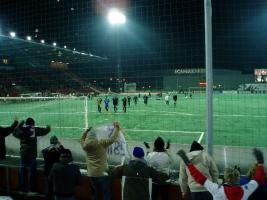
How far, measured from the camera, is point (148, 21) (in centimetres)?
1198

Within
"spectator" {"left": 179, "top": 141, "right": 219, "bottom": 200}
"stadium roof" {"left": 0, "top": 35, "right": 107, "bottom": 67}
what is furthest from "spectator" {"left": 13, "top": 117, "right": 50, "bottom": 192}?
"stadium roof" {"left": 0, "top": 35, "right": 107, "bottom": 67}

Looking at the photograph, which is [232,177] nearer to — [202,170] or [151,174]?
[202,170]

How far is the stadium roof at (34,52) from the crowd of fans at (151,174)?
29.5ft

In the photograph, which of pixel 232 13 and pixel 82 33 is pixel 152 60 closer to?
pixel 232 13

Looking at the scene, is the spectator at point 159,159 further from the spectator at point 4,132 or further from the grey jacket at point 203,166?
the spectator at point 4,132

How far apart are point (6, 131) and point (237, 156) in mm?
5880

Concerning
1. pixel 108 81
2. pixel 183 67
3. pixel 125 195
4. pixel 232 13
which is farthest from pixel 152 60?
pixel 125 195

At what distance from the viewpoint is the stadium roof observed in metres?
16.4

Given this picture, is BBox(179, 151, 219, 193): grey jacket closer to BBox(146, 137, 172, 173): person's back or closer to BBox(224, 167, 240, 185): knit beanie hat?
BBox(146, 137, 172, 173): person's back

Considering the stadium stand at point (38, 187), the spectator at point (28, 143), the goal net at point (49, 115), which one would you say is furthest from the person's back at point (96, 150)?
the goal net at point (49, 115)

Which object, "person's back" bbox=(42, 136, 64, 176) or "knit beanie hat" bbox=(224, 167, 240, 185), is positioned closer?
"knit beanie hat" bbox=(224, 167, 240, 185)

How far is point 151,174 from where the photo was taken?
586 cm

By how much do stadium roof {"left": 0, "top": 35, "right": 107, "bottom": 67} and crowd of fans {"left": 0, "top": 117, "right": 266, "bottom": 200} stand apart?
8.98 metres

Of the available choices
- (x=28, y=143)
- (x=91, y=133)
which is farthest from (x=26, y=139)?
(x=91, y=133)
